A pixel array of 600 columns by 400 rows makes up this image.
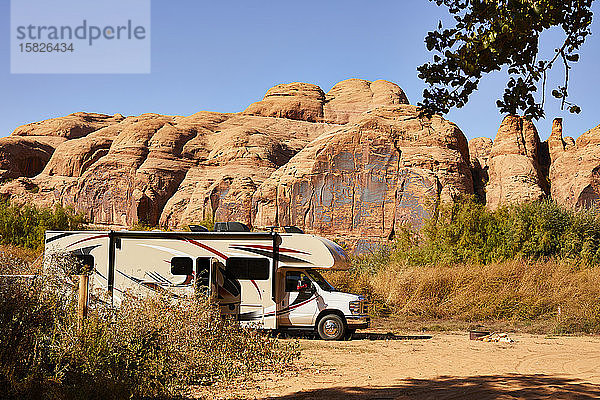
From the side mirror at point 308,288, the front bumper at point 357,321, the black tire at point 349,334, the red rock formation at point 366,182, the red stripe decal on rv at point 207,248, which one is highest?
the red rock formation at point 366,182

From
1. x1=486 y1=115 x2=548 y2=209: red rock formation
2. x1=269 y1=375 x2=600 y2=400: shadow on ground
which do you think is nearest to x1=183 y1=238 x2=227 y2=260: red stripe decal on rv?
x1=269 y1=375 x2=600 y2=400: shadow on ground

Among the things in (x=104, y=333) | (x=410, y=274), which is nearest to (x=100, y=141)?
(x=410, y=274)

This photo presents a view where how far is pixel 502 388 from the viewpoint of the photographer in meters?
10.3

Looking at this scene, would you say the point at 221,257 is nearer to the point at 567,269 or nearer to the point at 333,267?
the point at 333,267

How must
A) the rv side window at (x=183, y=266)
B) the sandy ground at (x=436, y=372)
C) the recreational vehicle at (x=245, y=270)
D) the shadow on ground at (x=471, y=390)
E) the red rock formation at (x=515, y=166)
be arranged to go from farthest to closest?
the red rock formation at (x=515, y=166) < the rv side window at (x=183, y=266) < the recreational vehicle at (x=245, y=270) < the sandy ground at (x=436, y=372) < the shadow on ground at (x=471, y=390)

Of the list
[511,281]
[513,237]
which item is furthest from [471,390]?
[513,237]

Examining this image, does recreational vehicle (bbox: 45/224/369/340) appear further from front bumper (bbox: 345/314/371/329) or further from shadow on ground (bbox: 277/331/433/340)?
shadow on ground (bbox: 277/331/433/340)

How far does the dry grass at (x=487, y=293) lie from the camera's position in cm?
2422

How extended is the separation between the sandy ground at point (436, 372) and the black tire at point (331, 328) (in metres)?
0.47

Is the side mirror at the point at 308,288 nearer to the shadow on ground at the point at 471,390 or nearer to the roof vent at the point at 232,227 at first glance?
the roof vent at the point at 232,227

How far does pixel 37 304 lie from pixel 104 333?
1.12m

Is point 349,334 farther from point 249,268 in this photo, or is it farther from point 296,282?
point 249,268

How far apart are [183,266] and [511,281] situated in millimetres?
14276

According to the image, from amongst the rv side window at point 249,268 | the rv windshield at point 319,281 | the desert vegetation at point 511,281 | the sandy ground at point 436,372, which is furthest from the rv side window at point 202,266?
the desert vegetation at point 511,281
